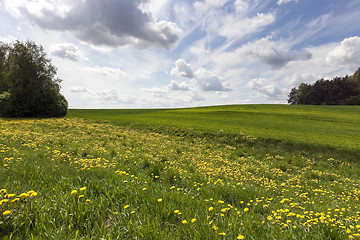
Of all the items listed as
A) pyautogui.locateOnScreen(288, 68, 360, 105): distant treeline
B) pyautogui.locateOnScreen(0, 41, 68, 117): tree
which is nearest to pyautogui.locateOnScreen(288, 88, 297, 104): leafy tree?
pyautogui.locateOnScreen(288, 68, 360, 105): distant treeline

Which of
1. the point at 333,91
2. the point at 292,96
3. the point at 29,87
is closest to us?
the point at 29,87

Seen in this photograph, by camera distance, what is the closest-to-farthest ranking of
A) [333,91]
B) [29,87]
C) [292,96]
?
[29,87] < [333,91] < [292,96]

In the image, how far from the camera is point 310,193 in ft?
23.1

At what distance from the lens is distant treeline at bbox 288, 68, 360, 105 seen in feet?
266

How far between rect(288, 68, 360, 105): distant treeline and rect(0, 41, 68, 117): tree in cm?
11190

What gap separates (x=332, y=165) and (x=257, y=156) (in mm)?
5197

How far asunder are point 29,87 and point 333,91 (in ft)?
396

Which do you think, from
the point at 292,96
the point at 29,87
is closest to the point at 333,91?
the point at 292,96

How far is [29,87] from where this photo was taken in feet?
127

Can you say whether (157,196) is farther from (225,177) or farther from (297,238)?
(225,177)

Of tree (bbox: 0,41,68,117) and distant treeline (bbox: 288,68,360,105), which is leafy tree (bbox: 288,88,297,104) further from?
tree (bbox: 0,41,68,117)

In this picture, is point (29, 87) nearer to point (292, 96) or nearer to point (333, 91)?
point (333, 91)

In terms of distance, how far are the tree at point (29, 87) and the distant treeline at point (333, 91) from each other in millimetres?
111904

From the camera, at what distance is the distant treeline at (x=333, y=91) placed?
266 feet
